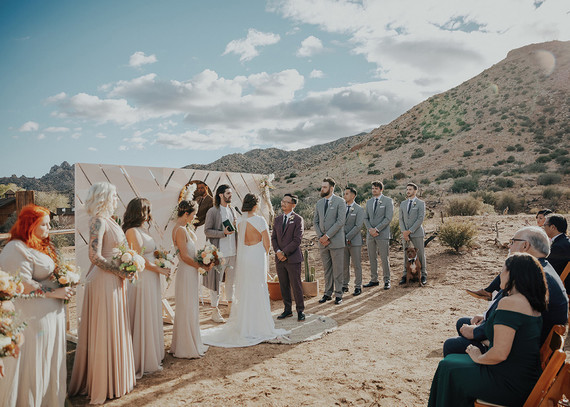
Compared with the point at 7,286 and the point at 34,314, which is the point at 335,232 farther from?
the point at 7,286

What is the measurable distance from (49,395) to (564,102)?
48542 mm

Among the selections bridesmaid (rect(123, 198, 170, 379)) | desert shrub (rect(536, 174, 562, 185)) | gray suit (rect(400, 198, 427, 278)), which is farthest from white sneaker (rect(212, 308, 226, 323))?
desert shrub (rect(536, 174, 562, 185))

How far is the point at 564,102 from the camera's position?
3869cm

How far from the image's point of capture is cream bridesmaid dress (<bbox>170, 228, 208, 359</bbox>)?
16.7 feet

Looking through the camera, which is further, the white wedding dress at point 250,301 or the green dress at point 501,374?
the white wedding dress at point 250,301

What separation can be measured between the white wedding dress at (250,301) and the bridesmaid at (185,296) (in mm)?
621

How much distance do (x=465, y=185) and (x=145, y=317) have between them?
26.2 meters

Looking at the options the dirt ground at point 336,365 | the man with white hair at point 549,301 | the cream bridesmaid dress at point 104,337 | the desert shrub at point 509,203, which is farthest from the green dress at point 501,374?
the desert shrub at point 509,203

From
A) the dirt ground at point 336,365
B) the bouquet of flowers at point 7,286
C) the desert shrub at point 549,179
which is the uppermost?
the desert shrub at point 549,179

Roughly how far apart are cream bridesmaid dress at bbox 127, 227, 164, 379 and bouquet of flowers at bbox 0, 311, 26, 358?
1.85 metres

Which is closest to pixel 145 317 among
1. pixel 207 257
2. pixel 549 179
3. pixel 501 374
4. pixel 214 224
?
pixel 207 257

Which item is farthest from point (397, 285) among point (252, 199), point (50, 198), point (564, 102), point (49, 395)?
point (564, 102)

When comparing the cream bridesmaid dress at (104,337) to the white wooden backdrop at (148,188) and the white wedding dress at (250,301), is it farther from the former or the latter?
the white wooden backdrop at (148,188)

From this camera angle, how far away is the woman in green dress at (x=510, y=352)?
2719 mm
